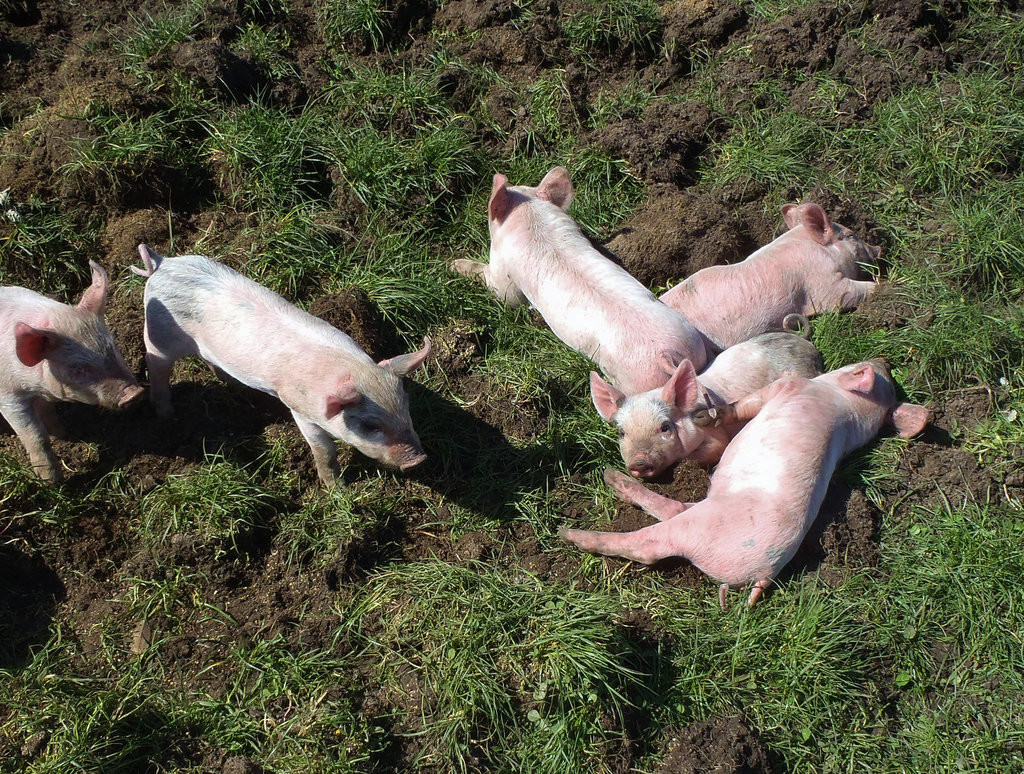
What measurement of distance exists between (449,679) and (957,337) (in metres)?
3.55

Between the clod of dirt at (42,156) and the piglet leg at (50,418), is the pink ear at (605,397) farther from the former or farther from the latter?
the clod of dirt at (42,156)

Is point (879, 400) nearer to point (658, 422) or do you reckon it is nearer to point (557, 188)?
point (658, 422)

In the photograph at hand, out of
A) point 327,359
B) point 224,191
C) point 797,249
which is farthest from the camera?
point 224,191

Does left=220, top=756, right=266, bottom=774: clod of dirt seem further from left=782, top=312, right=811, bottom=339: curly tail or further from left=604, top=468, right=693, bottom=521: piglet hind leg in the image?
left=782, top=312, right=811, bottom=339: curly tail

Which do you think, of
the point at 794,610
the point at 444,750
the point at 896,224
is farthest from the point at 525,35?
the point at 444,750

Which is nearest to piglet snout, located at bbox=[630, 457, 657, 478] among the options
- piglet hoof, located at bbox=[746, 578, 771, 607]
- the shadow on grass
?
piglet hoof, located at bbox=[746, 578, 771, 607]

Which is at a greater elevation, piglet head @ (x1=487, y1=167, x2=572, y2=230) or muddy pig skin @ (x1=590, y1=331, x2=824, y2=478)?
piglet head @ (x1=487, y1=167, x2=572, y2=230)

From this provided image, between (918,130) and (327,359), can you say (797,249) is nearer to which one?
(918,130)

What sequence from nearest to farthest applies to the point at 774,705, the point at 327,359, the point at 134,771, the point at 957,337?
the point at 134,771, the point at 774,705, the point at 327,359, the point at 957,337

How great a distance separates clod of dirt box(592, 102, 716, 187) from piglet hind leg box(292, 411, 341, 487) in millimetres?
3110

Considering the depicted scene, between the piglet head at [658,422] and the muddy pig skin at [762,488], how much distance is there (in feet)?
0.53

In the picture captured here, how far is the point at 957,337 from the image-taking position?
16.3 ft

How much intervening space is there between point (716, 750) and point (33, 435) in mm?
3703

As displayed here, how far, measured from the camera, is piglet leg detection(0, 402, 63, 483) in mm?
4359
